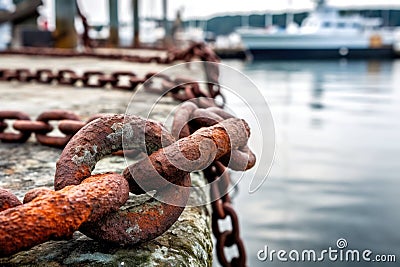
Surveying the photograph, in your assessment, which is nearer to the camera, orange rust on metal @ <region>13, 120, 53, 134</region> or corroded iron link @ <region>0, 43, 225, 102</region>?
orange rust on metal @ <region>13, 120, 53, 134</region>

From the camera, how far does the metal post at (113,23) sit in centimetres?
1398

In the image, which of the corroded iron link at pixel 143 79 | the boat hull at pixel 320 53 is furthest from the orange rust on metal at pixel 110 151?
the boat hull at pixel 320 53

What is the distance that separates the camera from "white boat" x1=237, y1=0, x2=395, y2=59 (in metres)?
37.6

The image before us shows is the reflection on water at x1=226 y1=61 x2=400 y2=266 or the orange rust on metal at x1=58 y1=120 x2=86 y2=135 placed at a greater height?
the orange rust on metal at x1=58 y1=120 x2=86 y2=135

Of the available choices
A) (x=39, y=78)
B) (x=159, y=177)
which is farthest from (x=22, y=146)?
(x=39, y=78)

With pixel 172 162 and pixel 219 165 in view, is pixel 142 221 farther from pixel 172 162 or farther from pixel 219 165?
pixel 219 165

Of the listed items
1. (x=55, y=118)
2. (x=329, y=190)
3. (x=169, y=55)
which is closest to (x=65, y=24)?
(x=169, y=55)

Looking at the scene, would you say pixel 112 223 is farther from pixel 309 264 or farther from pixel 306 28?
pixel 306 28

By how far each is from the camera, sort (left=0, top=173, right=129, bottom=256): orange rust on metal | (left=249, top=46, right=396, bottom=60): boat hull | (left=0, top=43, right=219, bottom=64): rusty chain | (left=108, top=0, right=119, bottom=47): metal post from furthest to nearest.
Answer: (left=249, top=46, right=396, bottom=60): boat hull < (left=108, top=0, right=119, bottom=47): metal post < (left=0, top=43, right=219, bottom=64): rusty chain < (left=0, top=173, right=129, bottom=256): orange rust on metal

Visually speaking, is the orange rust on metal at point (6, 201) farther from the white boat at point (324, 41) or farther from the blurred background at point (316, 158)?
the white boat at point (324, 41)

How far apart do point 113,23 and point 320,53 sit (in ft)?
85.2

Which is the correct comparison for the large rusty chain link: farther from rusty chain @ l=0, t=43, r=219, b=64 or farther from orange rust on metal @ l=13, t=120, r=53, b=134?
rusty chain @ l=0, t=43, r=219, b=64

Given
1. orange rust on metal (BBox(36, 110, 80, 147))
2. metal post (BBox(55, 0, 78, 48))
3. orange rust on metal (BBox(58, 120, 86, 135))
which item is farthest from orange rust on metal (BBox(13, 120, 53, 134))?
metal post (BBox(55, 0, 78, 48))

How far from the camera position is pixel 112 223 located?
2.69 ft
